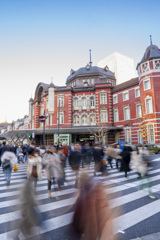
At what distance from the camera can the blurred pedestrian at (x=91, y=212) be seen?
251 cm

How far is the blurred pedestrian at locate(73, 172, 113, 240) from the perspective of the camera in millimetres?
2512

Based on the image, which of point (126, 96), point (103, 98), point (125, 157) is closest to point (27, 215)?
point (125, 157)

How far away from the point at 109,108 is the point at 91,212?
93.3 feet

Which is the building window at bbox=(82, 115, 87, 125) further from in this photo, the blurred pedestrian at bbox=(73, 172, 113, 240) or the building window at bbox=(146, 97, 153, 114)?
the blurred pedestrian at bbox=(73, 172, 113, 240)

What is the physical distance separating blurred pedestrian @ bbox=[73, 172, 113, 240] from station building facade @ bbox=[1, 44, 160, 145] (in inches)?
881

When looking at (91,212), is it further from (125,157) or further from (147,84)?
(147,84)

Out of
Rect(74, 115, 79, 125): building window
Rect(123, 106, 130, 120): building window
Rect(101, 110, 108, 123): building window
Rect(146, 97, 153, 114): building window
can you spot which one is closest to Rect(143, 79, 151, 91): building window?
Rect(146, 97, 153, 114): building window

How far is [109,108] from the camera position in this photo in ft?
98.9

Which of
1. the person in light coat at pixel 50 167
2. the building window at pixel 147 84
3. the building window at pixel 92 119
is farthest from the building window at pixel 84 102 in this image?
the person in light coat at pixel 50 167

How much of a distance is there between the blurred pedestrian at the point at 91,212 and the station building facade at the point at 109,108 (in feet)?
73.4

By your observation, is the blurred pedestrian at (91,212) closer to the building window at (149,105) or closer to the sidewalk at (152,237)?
the sidewalk at (152,237)

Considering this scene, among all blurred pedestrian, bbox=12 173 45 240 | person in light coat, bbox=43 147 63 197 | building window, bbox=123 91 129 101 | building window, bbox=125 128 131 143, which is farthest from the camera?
building window, bbox=123 91 129 101

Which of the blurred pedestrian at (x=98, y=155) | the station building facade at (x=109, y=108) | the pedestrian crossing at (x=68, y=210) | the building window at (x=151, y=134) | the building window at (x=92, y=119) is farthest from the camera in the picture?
the building window at (x=92, y=119)

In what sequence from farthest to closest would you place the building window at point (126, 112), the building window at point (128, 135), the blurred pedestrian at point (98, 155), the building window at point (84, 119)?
the building window at point (84, 119), the building window at point (126, 112), the building window at point (128, 135), the blurred pedestrian at point (98, 155)
